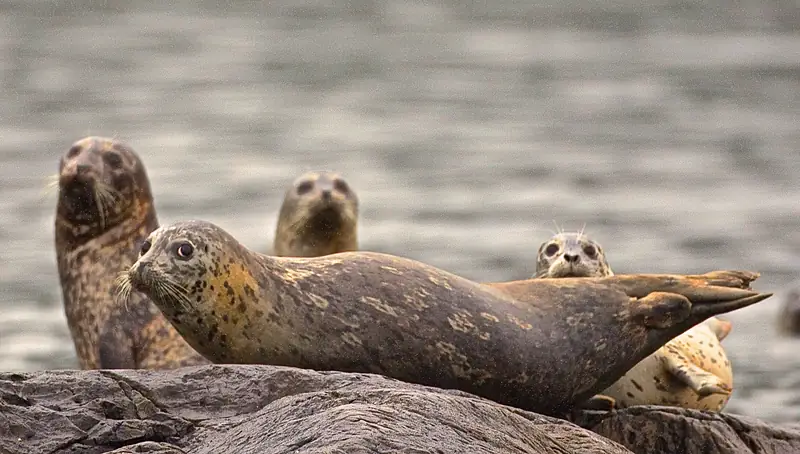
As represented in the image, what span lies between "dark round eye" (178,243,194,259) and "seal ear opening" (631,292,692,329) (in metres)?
1.54

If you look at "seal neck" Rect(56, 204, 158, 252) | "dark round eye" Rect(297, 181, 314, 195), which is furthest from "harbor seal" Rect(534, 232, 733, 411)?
"dark round eye" Rect(297, 181, 314, 195)

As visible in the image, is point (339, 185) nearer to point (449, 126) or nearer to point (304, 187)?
point (304, 187)

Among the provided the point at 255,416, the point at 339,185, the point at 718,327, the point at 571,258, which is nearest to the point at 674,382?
the point at 571,258

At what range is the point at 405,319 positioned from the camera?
6.27 metres

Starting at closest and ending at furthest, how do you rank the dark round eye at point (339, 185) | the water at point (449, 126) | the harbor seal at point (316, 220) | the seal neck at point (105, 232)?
the seal neck at point (105, 232), the harbor seal at point (316, 220), the dark round eye at point (339, 185), the water at point (449, 126)

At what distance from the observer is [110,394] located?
222 inches

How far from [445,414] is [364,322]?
1132mm

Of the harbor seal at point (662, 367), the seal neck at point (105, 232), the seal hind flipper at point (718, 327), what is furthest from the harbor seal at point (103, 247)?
the seal hind flipper at point (718, 327)

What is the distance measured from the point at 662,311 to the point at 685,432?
42cm

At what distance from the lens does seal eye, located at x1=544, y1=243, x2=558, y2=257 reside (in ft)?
24.8

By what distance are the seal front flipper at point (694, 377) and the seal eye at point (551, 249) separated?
719mm

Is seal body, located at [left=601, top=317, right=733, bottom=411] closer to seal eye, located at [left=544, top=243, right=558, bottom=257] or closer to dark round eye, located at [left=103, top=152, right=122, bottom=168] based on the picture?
seal eye, located at [left=544, top=243, right=558, bottom=257]

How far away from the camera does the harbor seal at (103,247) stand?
26.7ft

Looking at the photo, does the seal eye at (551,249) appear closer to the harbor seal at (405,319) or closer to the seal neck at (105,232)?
the harbor seal at (405,319)
